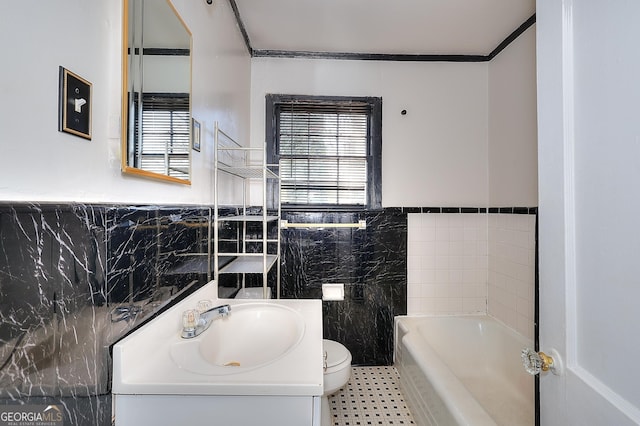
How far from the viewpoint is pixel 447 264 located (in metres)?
2.38

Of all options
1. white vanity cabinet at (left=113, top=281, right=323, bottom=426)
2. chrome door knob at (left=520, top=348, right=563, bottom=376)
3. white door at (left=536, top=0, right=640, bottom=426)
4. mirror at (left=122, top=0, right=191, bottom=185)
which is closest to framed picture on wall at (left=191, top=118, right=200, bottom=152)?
mirror at (left=122, top=0, right=191, bottom=185)

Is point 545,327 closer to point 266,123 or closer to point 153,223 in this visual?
point 153,223

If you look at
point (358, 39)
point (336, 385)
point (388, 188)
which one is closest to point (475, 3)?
point (358, 39)

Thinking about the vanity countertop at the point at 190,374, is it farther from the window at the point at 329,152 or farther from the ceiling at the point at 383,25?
the ceiling at the point at 383,25

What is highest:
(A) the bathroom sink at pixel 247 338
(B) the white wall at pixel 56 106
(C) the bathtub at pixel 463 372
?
(B) the white wall at pixel 56 106

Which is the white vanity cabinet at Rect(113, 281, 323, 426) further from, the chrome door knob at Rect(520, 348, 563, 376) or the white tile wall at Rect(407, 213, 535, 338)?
the white tile wall at Rect(407, 213, 535, 338)

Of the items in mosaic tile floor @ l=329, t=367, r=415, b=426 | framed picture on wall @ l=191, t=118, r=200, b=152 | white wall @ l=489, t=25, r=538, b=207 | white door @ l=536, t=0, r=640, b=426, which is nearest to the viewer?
white door @ l=536, t=0, r=640, b=426

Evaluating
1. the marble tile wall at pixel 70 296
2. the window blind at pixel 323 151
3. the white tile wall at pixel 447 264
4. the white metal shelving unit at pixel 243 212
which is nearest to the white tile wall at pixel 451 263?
the white tile wall at pixel 447 264

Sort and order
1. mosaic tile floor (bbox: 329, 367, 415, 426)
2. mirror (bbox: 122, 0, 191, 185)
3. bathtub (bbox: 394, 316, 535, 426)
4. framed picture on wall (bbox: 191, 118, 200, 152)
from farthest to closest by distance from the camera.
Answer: mosaic tile floor (bbox: 329, 367, 415, 426) → bathtub (bbox: 394, 316, 535, 426) → framed picture on wall (bbox: 191, 118, 200, 152) → mirror (bbox: 122, 0, 191, 185)

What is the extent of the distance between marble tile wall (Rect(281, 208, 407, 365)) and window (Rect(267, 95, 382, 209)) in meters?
0.16

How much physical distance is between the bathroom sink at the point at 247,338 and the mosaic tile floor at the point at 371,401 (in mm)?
984

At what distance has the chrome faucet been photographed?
39.3 inches

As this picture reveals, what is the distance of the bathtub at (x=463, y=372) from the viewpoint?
139cm

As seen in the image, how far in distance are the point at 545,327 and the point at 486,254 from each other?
184 cm
